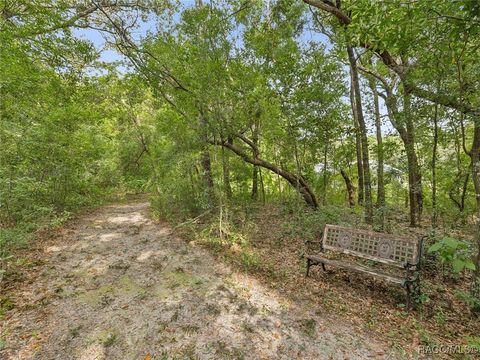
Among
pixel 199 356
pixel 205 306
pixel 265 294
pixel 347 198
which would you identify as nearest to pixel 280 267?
pixel 265 294

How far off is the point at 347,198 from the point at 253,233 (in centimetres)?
650

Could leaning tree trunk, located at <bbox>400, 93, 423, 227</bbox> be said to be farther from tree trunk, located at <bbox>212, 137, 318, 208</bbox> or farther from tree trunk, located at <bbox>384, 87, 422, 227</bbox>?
tree trunk, located at <bbox>212, 137, 318, 208</bbox>

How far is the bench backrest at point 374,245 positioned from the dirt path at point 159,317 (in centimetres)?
142

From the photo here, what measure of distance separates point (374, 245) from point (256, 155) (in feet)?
16.3

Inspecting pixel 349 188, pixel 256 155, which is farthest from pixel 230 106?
pixel 349 188

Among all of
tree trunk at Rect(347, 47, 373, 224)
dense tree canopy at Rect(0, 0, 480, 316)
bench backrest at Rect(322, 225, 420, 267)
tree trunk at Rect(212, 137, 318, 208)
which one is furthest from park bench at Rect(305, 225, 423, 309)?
tree trunk at Rect(212, 137, 318, 208)

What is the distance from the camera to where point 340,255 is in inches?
219

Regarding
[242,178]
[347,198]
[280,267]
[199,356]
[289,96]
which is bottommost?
[199,356]

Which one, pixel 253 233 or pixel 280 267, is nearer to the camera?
pixel 280 267

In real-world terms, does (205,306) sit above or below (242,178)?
below

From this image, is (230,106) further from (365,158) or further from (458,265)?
(458,265)

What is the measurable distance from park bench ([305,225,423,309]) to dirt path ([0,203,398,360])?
3.35 ft

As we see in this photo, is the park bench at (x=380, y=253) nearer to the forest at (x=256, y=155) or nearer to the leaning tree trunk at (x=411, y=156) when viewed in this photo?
the forest at (x=256, y=155)

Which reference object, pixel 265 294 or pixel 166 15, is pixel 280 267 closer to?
pixel 265 294
